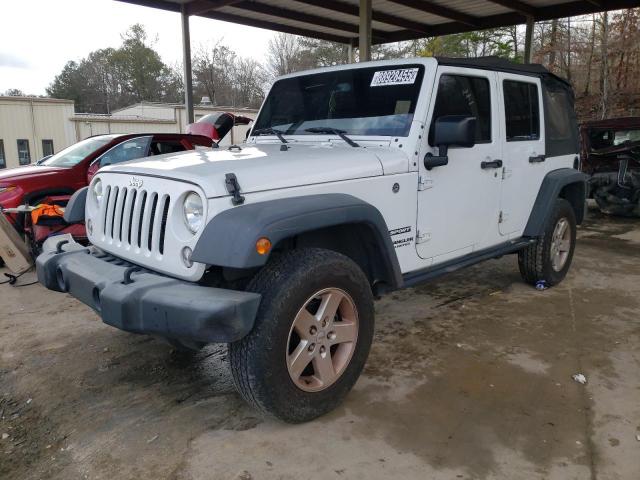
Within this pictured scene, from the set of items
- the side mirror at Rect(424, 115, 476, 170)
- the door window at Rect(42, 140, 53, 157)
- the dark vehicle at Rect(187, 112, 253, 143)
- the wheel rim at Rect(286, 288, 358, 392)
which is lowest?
the wheel rim at Rect(286, 288, 358, 392)

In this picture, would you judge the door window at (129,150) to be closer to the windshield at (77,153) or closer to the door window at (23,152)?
the windshield at (77,153)

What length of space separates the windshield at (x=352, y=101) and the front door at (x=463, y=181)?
7.5 inches

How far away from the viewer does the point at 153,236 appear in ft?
8.51

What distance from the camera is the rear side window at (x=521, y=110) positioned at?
164 inches

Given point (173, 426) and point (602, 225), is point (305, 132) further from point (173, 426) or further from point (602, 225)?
point (602, 225)

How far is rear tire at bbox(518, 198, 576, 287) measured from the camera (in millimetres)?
4793

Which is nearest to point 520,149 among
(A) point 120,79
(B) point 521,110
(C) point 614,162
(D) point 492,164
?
(B) point 521,110

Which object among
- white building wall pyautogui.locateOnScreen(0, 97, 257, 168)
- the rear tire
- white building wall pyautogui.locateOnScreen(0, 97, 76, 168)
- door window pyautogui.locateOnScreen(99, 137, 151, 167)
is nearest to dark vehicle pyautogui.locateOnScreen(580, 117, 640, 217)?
the rear tire

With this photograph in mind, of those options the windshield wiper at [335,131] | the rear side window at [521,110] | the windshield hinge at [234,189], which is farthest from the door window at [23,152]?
the windshield hinge at [234,189]

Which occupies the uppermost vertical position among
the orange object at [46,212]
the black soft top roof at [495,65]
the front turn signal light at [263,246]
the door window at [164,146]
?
the black soft top roof at [495,65]

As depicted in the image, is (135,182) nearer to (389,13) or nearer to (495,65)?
(495,65)

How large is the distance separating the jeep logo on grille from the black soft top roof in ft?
6.87

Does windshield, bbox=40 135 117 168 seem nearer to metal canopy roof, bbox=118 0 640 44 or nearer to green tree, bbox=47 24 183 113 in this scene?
metal canopy roof, bbox=118 0 640 44

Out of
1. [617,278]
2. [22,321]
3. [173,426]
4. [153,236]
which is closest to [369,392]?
[173,426]
